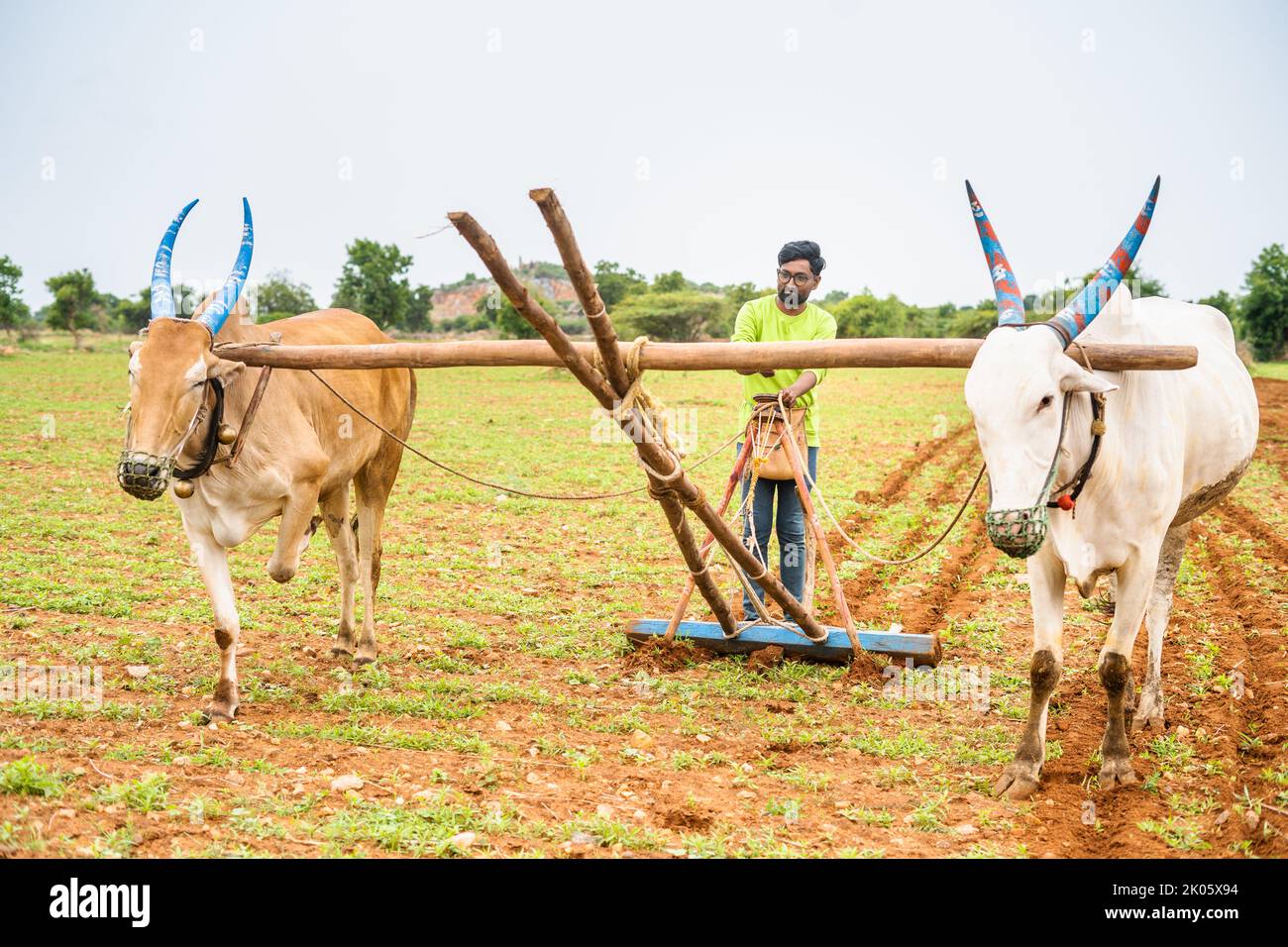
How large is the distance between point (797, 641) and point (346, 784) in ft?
9.52

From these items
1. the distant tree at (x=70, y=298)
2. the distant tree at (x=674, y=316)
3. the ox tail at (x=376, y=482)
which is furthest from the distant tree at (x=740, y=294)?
the ox tail at (x=376, y=482)

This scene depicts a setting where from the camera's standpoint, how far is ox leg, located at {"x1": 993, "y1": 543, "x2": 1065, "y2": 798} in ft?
15.4

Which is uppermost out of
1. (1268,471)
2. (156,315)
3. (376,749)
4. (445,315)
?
(445,315)

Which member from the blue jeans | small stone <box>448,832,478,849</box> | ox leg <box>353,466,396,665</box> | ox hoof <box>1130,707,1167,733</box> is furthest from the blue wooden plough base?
small stone <box>448,832,478,849</box>

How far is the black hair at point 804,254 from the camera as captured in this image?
628 centimetres

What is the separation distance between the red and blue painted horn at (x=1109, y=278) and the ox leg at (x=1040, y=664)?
3.40ft

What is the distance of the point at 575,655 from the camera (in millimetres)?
6691

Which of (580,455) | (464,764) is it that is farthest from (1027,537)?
(580,455)

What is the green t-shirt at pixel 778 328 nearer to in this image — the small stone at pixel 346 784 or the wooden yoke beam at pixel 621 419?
the wooden yoke beam at pixel 621 419

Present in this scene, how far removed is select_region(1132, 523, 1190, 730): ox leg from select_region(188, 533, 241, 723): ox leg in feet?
15.7

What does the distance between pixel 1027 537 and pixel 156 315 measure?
4.38 metres

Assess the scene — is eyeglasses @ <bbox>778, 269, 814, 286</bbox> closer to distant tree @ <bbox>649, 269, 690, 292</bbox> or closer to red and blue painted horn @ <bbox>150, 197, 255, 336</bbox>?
red and blue painted horn @ <bbox>150, 197, 255, 336</bbox>

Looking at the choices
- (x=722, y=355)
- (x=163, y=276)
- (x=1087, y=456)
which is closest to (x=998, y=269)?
(x=1087, y=456)
